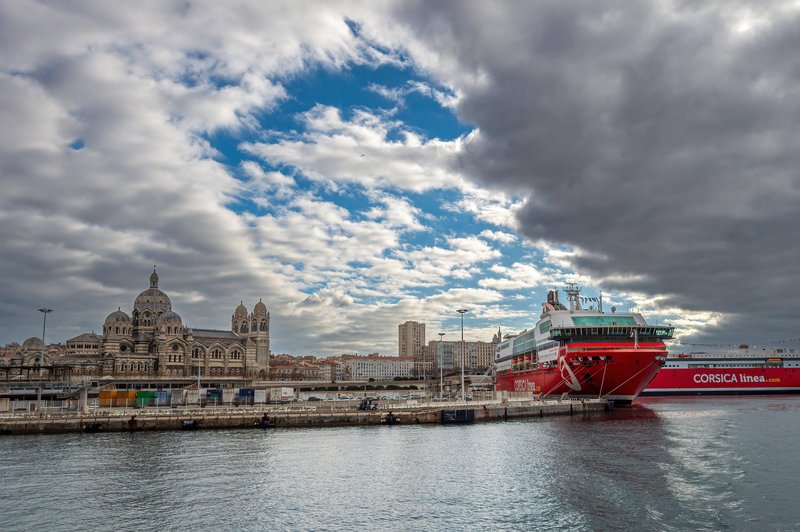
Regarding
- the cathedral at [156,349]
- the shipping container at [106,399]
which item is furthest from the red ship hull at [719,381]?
the cathedral at [156,349]

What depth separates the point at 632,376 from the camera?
76.9m

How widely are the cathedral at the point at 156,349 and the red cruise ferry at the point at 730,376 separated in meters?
110

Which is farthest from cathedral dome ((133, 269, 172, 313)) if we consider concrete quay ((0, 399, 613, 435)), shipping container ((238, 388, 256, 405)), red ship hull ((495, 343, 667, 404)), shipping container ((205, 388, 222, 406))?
red ship hull ((495, 343, 667, 404))

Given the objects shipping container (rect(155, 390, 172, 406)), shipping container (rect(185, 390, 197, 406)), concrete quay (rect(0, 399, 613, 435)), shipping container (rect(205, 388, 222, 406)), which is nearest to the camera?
concrete quay (rect(0, 399, 613, 435))

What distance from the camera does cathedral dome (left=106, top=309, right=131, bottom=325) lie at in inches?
6392

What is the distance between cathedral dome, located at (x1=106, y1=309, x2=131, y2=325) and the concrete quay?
104912mm

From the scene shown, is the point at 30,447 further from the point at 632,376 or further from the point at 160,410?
the point at 632,376

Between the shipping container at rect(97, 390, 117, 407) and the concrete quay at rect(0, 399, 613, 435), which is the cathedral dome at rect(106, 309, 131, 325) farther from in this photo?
the concrete quay at rect(0, 399, 613, 435)

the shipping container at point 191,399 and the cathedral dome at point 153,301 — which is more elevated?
the cathedral dome at point 153,301

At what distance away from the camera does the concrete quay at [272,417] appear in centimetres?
6003

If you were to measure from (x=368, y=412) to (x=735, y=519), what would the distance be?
46.0 metres

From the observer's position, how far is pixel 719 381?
119 m

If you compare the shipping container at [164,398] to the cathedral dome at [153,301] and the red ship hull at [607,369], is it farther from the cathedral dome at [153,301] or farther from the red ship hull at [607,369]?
the cathedral dome at [153,301]

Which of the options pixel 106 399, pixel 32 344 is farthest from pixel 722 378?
pixel 32 344
